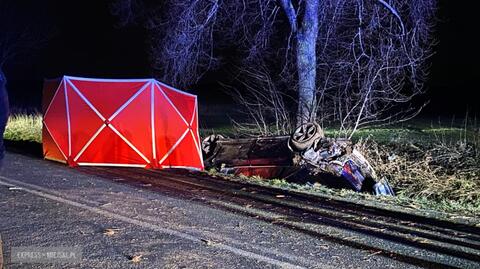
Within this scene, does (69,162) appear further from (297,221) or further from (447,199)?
(447,199)

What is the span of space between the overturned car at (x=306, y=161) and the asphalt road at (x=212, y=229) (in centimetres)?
257

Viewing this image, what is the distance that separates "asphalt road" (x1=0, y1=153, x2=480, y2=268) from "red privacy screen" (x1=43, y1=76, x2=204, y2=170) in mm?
2160

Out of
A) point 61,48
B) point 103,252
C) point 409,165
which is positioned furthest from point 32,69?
point 103,252

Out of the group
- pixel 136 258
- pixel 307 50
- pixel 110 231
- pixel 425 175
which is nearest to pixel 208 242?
pixel 136 258

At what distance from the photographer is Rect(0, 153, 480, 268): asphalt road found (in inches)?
203

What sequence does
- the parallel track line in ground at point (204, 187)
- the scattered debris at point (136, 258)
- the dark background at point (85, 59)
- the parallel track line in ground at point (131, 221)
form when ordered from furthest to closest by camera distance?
the dark background at point (85, 59)
the parallel track line in ground at point (204, 187)
the parallel track line in ground at point (131, 221)
the scattered debris at point (136, 258)

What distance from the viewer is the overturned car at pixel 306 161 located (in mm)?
11070

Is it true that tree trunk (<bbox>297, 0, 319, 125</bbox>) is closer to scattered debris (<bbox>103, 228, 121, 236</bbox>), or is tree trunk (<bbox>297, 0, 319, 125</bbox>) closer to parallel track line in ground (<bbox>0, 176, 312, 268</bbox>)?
parallel track line in ground (<bbox>0, 176, 312, 268</bbox>)

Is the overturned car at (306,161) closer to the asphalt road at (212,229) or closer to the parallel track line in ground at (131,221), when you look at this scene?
the asphalt road at (212,229)

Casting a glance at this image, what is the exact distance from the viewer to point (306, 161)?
1134cm

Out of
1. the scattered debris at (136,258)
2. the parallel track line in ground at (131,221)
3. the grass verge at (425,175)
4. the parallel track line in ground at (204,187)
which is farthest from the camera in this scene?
the grass verge at (425,175)

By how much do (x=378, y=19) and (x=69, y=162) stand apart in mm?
9826

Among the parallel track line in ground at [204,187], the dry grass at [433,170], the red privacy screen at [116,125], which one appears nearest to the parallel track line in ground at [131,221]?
the parallel track line in ground at [204,187]

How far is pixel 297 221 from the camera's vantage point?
264 inches
